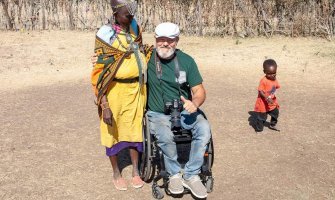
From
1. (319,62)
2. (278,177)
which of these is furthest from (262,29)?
(278,177)

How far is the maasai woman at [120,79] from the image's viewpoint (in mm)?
3588

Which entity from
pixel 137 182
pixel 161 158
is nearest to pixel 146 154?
pixel 161 158

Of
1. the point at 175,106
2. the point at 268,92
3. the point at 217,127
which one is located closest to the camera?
the point at 175,106

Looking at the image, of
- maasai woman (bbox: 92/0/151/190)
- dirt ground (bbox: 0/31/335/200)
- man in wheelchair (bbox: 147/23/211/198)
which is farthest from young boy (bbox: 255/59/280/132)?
maasai woman (bbox: 92/0/151/190)

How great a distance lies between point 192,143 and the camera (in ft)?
12.7

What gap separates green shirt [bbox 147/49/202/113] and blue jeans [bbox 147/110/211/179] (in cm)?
24

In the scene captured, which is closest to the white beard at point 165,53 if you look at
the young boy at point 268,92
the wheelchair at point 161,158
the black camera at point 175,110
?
the black camera at point 175,110

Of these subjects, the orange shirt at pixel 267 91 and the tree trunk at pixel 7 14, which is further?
the tree trunk at pixel 7 14

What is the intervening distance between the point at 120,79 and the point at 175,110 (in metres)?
0.59

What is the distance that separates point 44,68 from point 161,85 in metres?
6.07

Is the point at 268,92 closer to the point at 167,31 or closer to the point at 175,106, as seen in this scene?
the point at 175,106

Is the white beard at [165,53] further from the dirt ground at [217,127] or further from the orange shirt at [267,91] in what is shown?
the orange shirt at [267,91]

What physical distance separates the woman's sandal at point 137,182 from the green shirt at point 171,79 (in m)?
0.74

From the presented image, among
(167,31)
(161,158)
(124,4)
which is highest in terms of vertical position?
(124,4)
